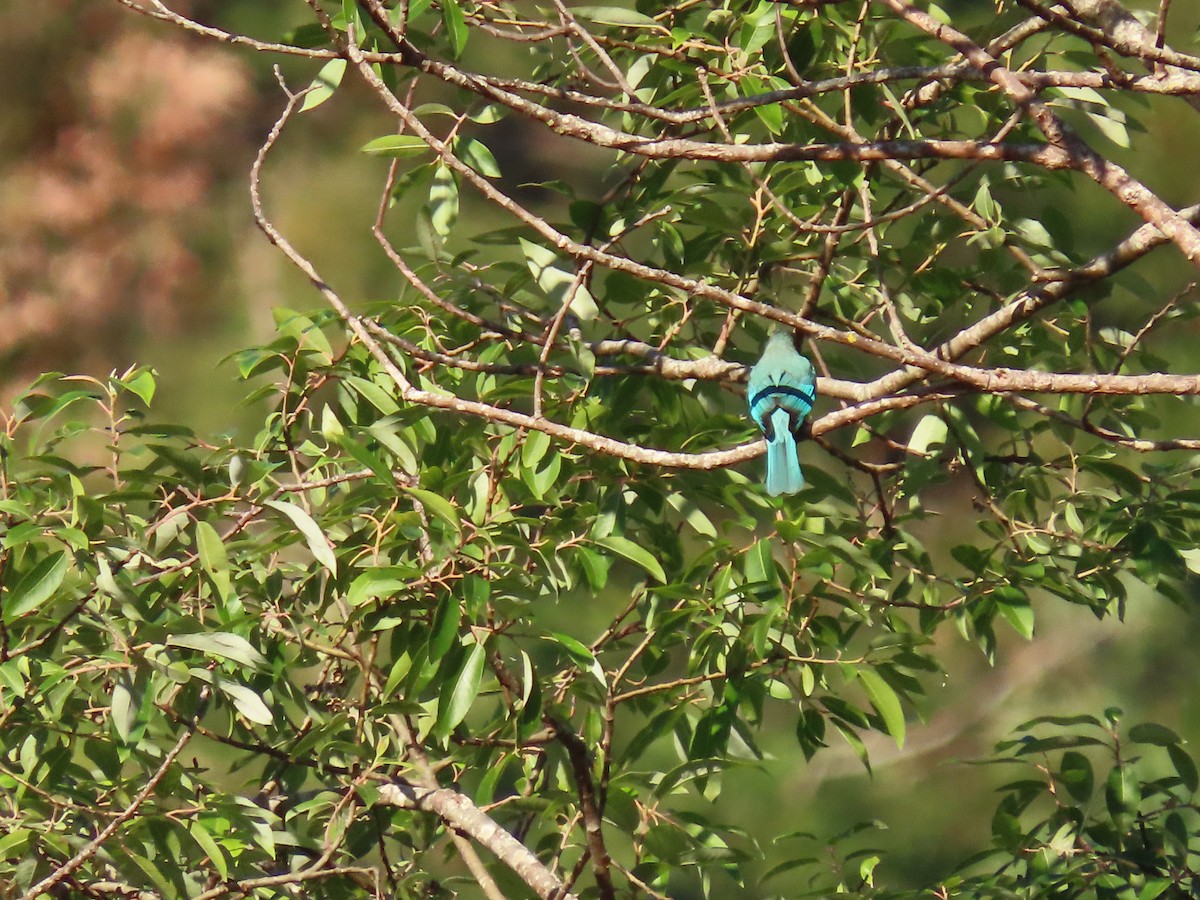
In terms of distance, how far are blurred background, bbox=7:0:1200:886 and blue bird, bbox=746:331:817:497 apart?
142cm

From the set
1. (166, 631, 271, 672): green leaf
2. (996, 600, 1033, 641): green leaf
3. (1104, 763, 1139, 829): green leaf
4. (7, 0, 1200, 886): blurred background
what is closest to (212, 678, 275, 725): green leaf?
(166, 631, 271, 672): green leaf

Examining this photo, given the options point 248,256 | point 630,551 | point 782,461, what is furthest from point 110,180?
point 630,551

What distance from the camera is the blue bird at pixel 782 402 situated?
6.70 feet

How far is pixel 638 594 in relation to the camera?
5.97 ft

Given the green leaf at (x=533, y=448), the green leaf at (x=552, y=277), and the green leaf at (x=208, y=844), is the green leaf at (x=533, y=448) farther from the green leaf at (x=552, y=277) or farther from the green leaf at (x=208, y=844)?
the green leaf at (x=208, y=844)

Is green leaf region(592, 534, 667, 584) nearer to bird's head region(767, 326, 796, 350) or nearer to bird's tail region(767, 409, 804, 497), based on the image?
bird's tail region(767, 409, 804, 497)

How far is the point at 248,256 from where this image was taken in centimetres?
468

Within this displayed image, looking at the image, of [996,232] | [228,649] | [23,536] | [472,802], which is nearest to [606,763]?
[472,802]

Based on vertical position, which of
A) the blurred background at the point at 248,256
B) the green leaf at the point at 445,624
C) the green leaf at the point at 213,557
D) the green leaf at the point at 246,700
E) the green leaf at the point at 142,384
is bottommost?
the blurred background at the point at 248,256

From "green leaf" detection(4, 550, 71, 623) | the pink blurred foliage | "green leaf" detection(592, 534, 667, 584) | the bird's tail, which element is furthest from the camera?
the pink blurred foliage

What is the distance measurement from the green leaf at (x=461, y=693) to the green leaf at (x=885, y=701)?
17.2 inches

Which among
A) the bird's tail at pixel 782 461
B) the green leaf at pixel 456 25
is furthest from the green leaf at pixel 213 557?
the bird's tail at pixel 782 461

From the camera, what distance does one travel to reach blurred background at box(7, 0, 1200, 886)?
3746 mm

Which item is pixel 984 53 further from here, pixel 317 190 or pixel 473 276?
pixel 317 190
